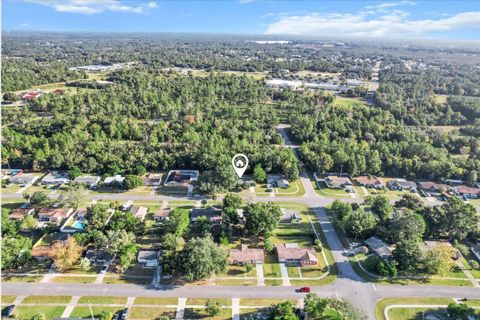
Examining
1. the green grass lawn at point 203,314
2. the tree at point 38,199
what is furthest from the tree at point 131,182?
the green grass lawn at point 203,314

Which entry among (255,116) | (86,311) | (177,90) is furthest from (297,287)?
(177,90)

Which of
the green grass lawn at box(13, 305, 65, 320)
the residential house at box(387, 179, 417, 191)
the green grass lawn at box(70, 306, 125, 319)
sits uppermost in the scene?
the residential house at box(387, 179, 417, 191)

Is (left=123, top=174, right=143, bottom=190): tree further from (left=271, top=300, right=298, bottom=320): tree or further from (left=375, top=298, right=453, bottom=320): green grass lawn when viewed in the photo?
(left=375, top=298, right=453, bottom=320): green grass lawn

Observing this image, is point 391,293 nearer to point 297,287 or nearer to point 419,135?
point 297,287

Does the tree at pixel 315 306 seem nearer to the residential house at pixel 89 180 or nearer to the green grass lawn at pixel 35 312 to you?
the green grass lawn at pixel 35 312

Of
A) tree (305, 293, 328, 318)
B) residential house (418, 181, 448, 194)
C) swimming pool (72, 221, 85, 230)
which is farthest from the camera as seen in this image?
residential house (418, 181, 448, 194)

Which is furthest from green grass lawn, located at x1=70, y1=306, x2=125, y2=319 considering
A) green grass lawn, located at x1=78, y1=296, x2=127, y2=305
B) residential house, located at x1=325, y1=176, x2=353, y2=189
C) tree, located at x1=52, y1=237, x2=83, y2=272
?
residential house, located at x1=325, y1=176, x2=353, y2=189

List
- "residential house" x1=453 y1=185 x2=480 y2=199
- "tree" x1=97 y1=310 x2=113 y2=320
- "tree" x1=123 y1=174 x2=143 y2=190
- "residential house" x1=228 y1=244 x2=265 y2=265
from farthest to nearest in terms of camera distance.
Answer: "residential house" x1=453 y1=185 x2=480 y2=199, "tree" x1=123 y1=174 x2=143 y2=190, "residential house" x1=228 y1=244 x2=265 y2=265, "tree" x1=97 y1=310 x2=113 y2=320
